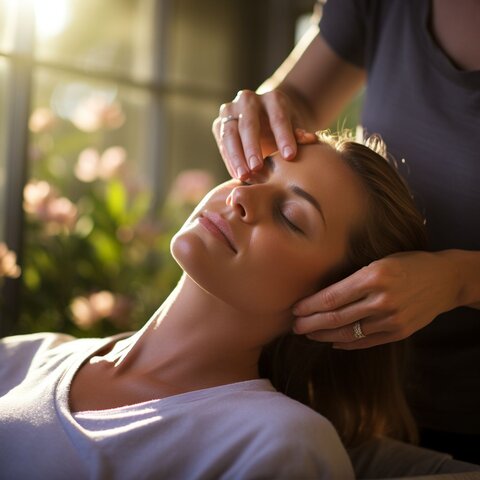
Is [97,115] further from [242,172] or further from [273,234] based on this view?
[273,234]

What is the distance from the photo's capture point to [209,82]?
3607 millimetres

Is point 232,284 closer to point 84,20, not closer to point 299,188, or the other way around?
point 299,188

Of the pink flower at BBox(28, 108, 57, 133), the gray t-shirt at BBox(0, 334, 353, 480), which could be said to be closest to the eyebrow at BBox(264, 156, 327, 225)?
the gray t-shirt at BBox(0, 334, 353, 480)

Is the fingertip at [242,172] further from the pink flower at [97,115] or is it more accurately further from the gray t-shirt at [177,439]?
the pink flower at [97,115]

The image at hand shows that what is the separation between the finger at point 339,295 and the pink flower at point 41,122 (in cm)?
161

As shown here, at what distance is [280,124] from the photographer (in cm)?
151

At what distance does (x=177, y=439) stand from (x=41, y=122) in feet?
5.42

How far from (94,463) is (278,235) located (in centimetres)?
51

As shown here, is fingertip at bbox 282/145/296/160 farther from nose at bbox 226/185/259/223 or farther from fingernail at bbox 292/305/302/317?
fingernail at bbox 292/305/302/317

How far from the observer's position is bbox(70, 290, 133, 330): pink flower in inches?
97.6

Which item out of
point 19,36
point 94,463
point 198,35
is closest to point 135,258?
point 19,36

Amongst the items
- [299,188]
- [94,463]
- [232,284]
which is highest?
[299,188]

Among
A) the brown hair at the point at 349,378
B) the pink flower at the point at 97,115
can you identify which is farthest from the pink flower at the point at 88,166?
the brown hair at the point at 349,378

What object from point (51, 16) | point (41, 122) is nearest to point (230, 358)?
point (41, 122)
